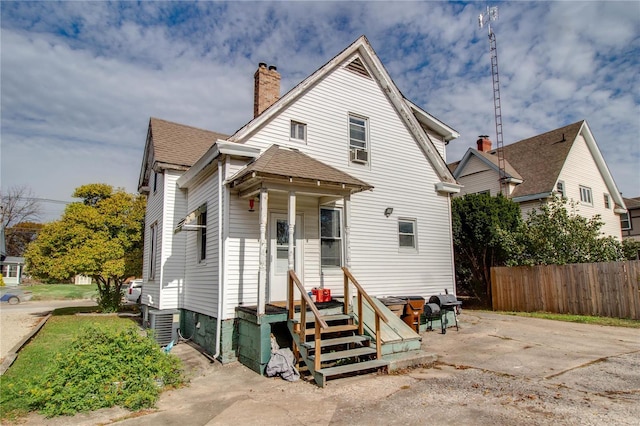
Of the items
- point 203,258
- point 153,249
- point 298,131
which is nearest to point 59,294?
point 153,249

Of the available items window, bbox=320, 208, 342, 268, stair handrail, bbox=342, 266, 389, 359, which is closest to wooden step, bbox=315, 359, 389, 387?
stair handrail, bbox=342, 266, 389, 359

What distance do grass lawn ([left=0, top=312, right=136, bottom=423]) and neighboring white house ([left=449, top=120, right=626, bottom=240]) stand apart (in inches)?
781

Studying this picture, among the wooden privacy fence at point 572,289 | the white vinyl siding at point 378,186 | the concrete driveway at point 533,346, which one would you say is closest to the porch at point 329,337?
the concrete driveway at point 533,346

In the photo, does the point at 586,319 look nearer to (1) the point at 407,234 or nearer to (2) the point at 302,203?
(1) the point at 407,234

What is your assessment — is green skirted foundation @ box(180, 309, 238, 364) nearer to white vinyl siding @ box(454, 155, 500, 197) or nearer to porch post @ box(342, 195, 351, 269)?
porch post @ box(342, 195, 351, 269)

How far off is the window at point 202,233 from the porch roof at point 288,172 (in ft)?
6.72

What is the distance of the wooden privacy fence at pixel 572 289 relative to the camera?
13.1 m

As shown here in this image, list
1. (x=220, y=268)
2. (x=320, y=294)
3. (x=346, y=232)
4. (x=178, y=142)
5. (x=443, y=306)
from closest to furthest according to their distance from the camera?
(x=220, y=268) < (x=320, y=294) < (x=346, y=232) < (x=443, y=306) < (x=178, y=142)

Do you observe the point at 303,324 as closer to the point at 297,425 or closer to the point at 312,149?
the point at 297,425

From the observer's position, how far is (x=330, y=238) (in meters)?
10.7

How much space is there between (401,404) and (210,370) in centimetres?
432

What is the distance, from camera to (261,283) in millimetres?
7965

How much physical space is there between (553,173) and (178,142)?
1857cm

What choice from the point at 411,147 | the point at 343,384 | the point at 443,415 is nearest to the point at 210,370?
the point at 343,384
